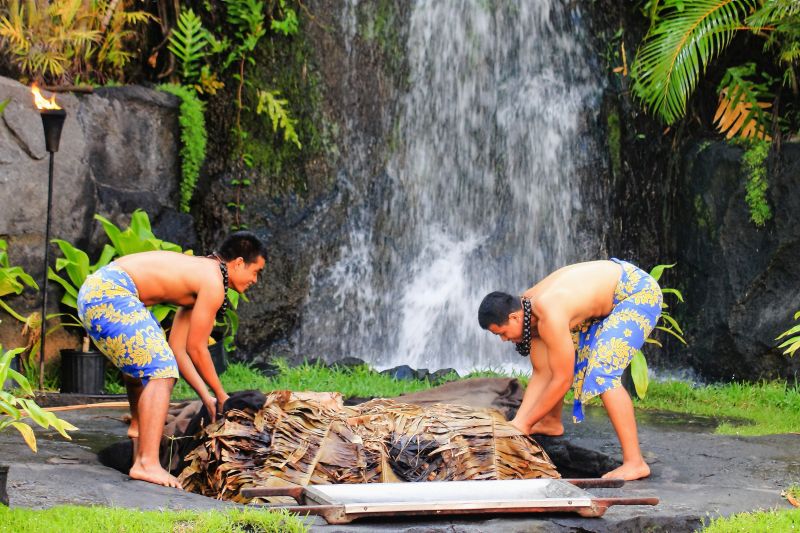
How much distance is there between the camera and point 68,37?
11258 mm

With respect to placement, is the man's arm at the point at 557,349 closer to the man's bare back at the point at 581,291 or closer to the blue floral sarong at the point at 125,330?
the man's bare back at the point at 581,291

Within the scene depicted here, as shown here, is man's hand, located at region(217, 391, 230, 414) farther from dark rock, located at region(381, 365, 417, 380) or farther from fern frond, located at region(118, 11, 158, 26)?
fern frond, located at region(118, 11, 158, 26)

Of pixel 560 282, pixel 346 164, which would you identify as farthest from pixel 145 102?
pixel 560 282

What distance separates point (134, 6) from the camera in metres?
12.5

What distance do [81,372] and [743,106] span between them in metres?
7.21

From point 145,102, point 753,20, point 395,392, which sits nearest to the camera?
point 395,392

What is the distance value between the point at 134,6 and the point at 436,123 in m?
3.63

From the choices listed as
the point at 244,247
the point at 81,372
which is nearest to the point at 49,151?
the point at 81,372

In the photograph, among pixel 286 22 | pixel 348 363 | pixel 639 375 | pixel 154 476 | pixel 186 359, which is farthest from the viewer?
pixel 286 22

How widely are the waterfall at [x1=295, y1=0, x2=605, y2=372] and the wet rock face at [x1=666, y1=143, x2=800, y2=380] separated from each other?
1209mm

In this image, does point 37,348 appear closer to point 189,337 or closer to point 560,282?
point 189,337

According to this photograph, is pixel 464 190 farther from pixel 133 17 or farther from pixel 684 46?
pixel 133 17

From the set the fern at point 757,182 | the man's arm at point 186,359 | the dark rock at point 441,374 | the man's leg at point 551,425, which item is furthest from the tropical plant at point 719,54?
the man's arm at point 186,359

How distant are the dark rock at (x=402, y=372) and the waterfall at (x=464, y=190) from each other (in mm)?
1019
